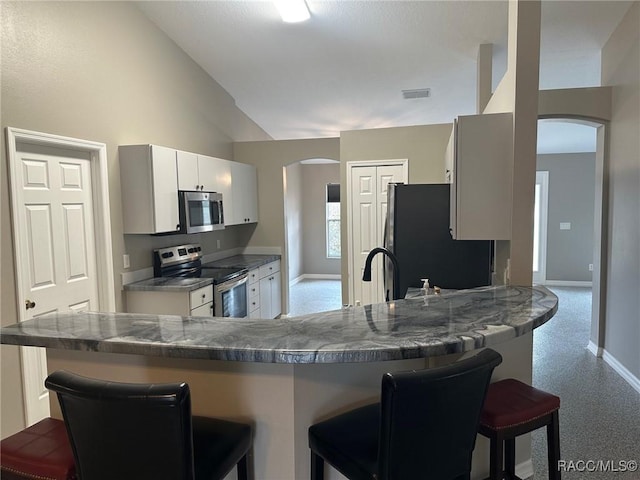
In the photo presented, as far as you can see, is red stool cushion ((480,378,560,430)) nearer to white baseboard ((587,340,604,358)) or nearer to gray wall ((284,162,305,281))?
white baseboard ((587,340,604,358))

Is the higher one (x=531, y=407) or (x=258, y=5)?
(x=258, y=5)

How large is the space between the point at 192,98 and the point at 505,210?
3804 mm

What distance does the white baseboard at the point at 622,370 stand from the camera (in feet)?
11.2

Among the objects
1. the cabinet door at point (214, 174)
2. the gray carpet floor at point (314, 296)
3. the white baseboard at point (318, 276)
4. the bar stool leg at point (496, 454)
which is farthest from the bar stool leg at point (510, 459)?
the white baseboard at point (318, 276)

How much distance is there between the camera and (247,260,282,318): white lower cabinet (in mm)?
5117

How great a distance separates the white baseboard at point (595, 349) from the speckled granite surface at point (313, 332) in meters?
2.86

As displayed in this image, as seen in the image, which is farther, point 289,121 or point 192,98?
point 289,121

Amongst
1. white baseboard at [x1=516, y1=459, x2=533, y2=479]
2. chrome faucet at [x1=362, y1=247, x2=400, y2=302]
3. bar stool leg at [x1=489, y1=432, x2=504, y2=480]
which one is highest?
chrome faucet at [x1=362, y1=247, x2=400, y2=302]

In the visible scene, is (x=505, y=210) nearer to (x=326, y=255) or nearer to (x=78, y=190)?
(x=78, y=190)

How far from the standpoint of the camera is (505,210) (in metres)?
2.46

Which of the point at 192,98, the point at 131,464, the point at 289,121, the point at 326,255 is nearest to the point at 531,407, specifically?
the point at 131,464

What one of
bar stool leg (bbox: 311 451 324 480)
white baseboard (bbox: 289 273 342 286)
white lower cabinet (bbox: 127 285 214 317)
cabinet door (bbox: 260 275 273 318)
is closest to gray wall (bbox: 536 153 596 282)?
white baseboard (bbox: 289 273 342 286)

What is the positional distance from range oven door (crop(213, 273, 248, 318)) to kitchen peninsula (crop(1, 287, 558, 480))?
249cm

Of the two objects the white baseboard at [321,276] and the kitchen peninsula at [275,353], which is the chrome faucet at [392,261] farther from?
the white baseboard at [321,276]
